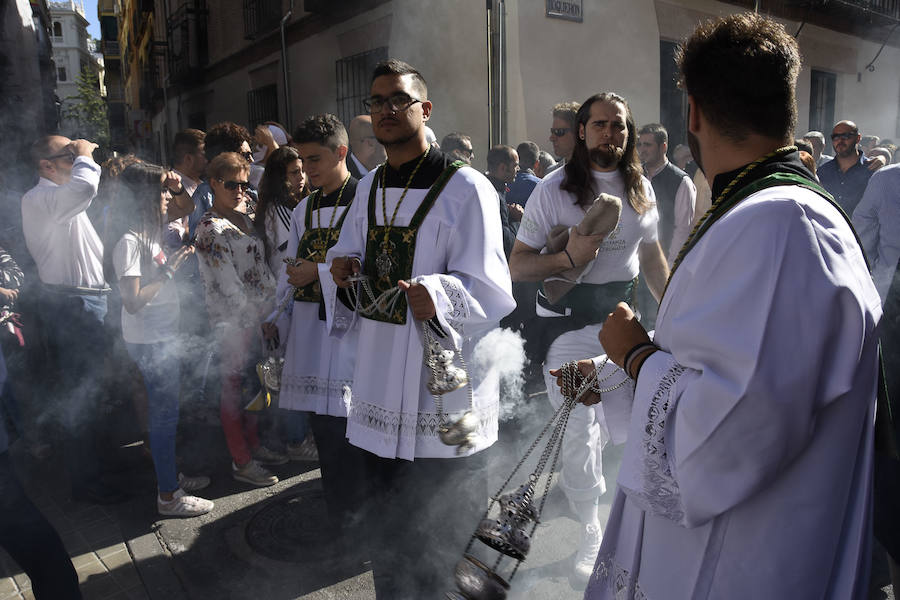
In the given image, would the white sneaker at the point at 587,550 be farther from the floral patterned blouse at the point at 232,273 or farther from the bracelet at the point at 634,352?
the floral patterned blouse at the point at 232,273

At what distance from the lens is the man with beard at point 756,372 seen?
A: 114 cm

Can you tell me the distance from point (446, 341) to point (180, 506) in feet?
6.92

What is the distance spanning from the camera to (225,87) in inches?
591

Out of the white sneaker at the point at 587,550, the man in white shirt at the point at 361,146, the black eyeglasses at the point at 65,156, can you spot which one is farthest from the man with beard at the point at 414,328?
the black eyeglasses at the point at 65,156

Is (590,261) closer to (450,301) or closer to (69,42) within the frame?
(450,301)

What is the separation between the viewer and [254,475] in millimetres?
3885

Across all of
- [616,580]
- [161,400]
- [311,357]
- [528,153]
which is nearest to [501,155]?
[528,153]

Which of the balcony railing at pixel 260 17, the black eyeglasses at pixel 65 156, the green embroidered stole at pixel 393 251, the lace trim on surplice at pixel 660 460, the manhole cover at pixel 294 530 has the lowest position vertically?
the manhole cover at pixel 294 530

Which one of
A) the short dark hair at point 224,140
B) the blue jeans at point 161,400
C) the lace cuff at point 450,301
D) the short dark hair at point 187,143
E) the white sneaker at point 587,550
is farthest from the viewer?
the short dark hair at point 187,143

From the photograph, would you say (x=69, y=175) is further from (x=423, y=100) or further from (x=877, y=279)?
(x=877, y=279)

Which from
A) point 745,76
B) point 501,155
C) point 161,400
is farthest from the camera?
point 501,155

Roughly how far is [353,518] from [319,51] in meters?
9.18

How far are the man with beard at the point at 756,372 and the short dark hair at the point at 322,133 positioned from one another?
2084 mm

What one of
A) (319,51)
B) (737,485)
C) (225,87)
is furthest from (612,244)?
(225,87)
